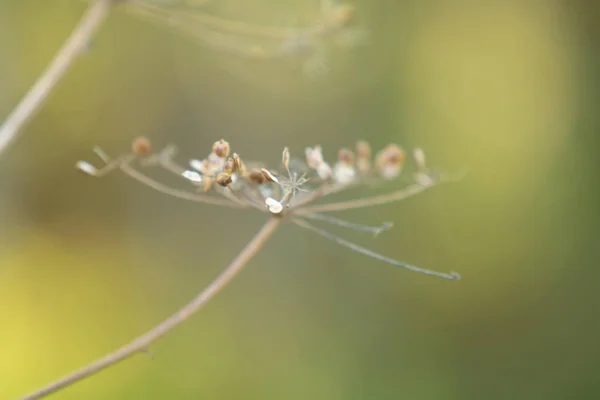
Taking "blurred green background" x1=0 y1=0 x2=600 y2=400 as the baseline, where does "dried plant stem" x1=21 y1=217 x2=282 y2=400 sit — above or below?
below

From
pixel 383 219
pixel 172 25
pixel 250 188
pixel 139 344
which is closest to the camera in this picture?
pixel 139 344

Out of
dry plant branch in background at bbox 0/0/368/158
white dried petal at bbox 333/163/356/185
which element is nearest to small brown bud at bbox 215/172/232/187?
white dried petal at bbox 333/163/356/185

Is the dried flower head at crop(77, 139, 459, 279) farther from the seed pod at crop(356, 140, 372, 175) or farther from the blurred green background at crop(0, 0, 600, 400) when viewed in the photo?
the blurred green background at crop(0, 0, 600, 400)

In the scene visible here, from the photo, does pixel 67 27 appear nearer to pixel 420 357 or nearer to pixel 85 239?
pixel 85 239

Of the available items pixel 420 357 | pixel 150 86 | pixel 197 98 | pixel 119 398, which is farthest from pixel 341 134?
pixel 119 398

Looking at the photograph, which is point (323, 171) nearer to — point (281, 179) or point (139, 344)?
point (281, 179)

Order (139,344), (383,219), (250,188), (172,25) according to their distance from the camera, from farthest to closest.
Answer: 1. (383,219)
2. (172,25)
3. (250,188)
4. (139,344)

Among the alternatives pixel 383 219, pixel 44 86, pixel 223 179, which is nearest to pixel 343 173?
pixel 223 179
